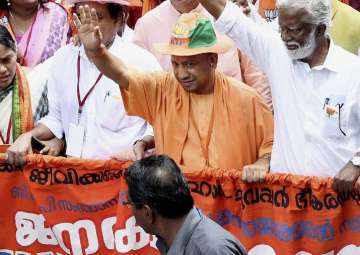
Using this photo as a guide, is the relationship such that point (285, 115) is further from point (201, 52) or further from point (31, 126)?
point (31, 126)

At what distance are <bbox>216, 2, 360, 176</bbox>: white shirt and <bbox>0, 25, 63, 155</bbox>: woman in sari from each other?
158 cm

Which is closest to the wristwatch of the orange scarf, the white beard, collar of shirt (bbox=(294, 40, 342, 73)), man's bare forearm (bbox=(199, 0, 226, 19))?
collar of shirt (bbox=(294, 40, 342, 73))

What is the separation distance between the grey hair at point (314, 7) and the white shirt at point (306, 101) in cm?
19

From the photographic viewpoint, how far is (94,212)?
5.96 metres

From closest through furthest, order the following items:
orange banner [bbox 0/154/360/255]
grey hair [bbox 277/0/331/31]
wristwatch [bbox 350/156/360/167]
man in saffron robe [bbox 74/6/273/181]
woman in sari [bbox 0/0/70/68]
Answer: wristwatch [bbox 350/156/360/167] → grey hair [bbox 277/0/331/31] → orange banner [bbox 0/154/360/255] → man in saffron robe [bbox 74/6/273/181] → woman in sari [bbox 0/0/70/68]

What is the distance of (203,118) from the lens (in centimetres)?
583

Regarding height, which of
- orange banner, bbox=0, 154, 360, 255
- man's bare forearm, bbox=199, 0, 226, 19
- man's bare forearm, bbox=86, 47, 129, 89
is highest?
man's bare forearm, bbox=199, 0, 226, 19

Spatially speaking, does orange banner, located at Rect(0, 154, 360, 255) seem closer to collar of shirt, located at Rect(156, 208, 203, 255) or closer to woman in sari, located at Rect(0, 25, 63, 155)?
woman in sari, located at Rect(0, 25, 63, 155)

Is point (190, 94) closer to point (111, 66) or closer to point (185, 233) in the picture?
point (111, 66)

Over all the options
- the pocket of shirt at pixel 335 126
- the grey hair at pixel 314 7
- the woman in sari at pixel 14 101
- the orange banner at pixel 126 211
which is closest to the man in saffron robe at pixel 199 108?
the orange banner at pixel 126 211

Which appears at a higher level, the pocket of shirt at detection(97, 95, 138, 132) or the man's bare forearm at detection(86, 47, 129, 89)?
the man's bare forearm at detection(86, 47, 129, 89)

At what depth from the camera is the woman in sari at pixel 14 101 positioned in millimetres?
6375

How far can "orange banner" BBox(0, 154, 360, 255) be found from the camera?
17.7ft

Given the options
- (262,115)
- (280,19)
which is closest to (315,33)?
(280,19)
